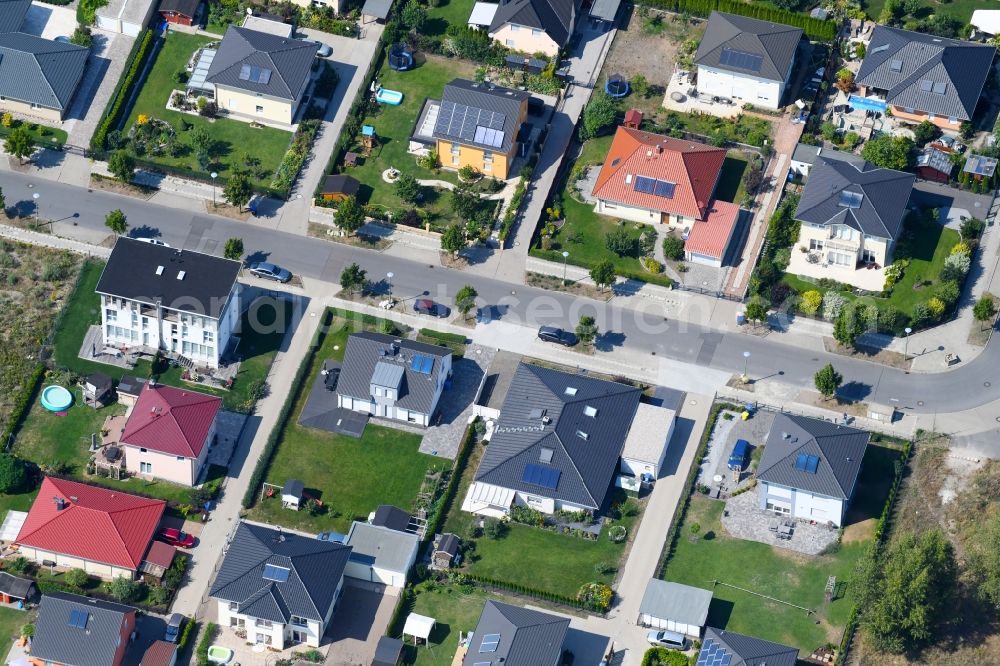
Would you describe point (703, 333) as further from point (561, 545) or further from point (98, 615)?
point (98, 615)

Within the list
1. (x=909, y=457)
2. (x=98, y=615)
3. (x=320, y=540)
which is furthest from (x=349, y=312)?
(x=909, y=457)

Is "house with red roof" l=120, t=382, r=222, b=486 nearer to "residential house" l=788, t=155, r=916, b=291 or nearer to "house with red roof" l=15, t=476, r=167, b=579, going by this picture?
"house with red roof" l=15, t=476, r=167, b=579

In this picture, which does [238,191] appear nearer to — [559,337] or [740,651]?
[559,337]

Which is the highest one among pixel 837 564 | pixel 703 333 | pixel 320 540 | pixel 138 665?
pixel 703 333

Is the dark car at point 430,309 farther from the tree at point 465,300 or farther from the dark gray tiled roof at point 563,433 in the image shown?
the dark gray tiled roof at point 563,433

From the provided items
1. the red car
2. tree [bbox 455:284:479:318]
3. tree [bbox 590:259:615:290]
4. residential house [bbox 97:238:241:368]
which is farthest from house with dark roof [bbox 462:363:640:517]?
residential house [bbox 97:238:241:368]

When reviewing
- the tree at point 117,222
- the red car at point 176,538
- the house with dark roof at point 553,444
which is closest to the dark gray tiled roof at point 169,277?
the tree at point 117,222

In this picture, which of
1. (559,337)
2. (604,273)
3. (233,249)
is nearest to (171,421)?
(233,249)
